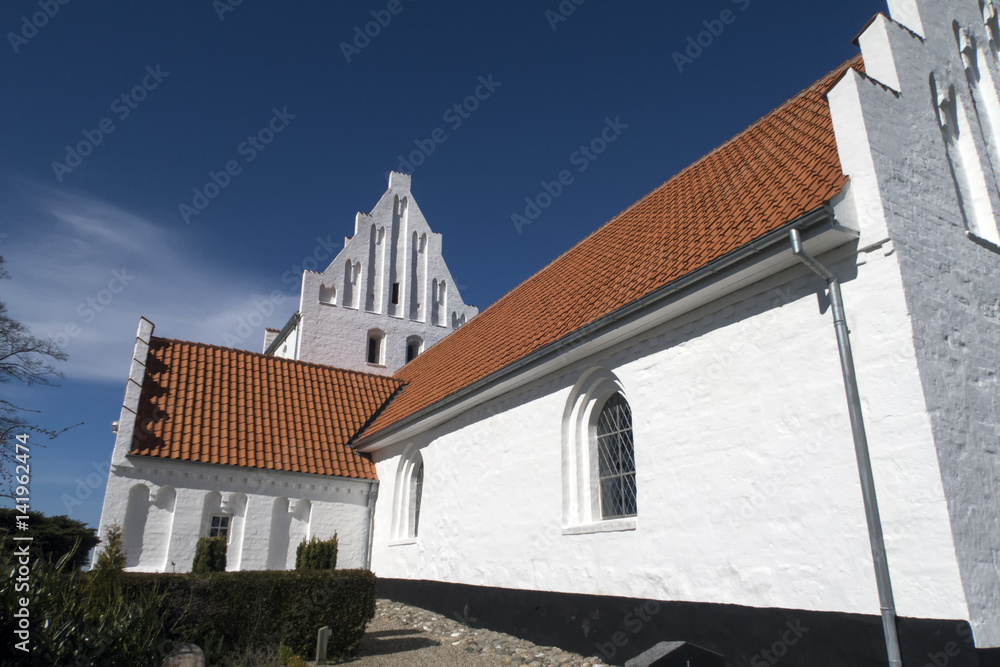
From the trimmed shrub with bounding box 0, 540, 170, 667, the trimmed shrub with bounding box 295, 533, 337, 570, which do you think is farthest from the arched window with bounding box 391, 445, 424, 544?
the trimmed shrub with bounding box 0, 540, 170, 667

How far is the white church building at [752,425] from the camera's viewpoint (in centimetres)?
512

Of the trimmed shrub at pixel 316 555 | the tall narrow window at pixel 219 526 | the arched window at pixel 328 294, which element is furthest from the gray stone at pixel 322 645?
the arched window at pixel 328 294

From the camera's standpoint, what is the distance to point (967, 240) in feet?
21.2

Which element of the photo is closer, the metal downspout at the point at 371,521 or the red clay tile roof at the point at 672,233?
the red clay tile roof at the point at 672,233

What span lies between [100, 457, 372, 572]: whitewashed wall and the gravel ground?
11.5 ft

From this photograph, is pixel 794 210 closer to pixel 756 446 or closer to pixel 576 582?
pixel 756 446

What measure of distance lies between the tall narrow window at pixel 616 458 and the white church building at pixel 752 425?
4 centimetres

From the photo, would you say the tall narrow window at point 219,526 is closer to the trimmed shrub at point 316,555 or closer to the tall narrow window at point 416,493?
the trimmed shrub at point 316,555

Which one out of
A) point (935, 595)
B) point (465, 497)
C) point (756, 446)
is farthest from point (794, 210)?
point (465, 497)

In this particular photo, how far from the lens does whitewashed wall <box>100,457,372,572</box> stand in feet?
39.9

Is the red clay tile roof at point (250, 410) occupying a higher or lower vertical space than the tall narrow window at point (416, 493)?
higher

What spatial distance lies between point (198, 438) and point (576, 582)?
29.5 ft

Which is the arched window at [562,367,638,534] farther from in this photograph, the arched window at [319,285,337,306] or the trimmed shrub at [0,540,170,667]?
the arched window at [319,285,337,306]

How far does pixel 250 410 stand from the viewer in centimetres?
1477
